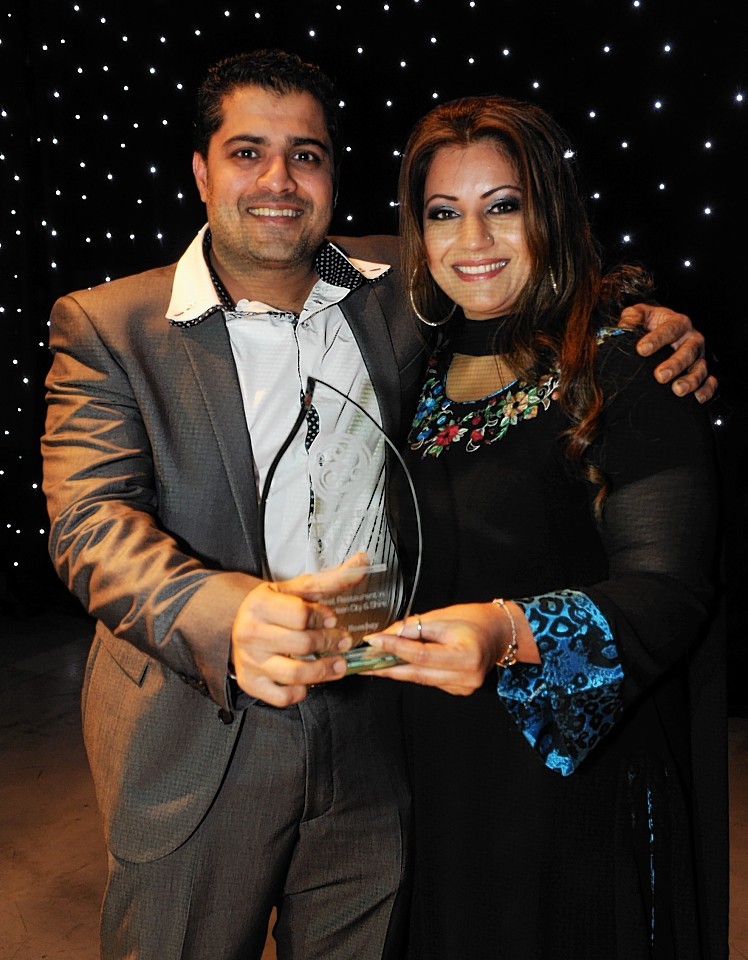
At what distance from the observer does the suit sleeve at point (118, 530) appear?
3.60 ft

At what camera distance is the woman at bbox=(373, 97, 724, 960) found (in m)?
1.16

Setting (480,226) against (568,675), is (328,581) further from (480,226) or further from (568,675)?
(480,226)

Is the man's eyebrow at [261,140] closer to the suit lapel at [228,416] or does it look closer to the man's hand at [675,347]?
the suit lapel at [228,416]

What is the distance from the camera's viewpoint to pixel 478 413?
137 cm

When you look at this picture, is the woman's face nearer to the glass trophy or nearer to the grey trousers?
the glass trophy

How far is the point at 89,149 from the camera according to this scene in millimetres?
4137

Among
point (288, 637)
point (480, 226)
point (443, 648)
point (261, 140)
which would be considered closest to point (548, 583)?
point (443, 648)

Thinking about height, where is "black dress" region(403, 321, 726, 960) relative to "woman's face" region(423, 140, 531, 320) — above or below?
below

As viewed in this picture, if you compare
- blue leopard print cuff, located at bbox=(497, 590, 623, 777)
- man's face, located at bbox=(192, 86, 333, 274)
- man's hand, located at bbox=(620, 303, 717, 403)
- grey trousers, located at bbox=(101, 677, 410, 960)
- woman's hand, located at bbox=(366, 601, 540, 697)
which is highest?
man's face, located at bbox=(192, 86, 333, 274)

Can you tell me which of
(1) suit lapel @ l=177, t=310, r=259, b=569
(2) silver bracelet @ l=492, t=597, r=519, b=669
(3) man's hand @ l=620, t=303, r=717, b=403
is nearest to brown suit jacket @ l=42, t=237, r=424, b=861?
(1) suit lapel @ l=177, t=310, r=259, b=569

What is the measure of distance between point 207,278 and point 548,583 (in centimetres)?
66

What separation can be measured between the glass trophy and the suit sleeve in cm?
10

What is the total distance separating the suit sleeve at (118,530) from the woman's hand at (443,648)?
188 mm

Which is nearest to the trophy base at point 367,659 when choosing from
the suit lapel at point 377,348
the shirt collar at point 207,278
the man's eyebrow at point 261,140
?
the suit lapel at point 377,348
